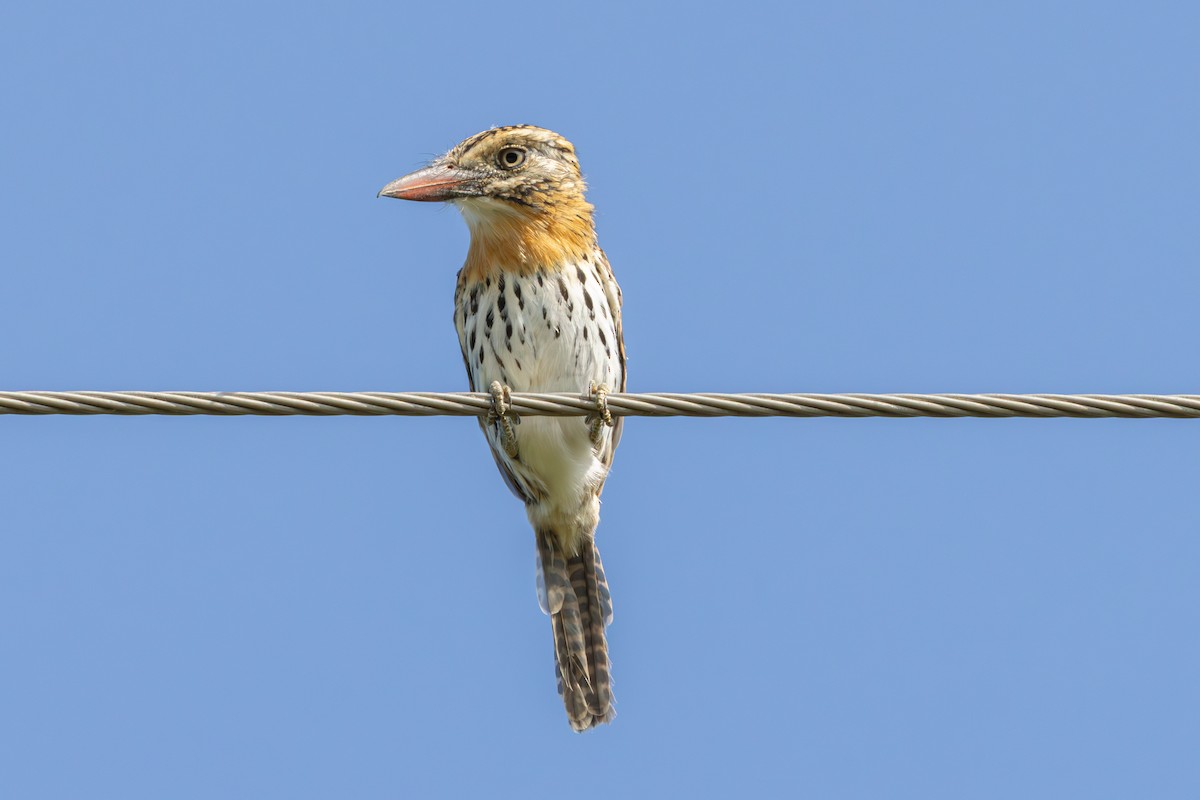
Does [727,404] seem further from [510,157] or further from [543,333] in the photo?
[510,157]

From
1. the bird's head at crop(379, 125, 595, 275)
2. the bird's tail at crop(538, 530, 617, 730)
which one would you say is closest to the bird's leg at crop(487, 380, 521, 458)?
the bird's head at crop(379, 125, 595, 275)

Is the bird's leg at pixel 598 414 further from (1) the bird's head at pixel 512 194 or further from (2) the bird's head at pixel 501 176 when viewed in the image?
(2) the bird's head at pixel 501 176

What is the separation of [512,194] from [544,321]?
2.80 feet

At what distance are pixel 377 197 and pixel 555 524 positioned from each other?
2.44 metres

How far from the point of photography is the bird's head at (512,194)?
9297 mm

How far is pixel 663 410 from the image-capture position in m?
6.72

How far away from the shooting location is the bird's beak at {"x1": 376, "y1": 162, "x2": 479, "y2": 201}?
930 cm

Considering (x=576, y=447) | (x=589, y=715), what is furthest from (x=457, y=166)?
(x=589, y=715)

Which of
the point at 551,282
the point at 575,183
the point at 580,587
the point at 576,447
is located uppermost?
the point at 575,183

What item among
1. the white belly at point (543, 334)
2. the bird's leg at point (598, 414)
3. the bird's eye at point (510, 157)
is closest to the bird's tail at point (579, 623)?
the white belly at point (543, 334)

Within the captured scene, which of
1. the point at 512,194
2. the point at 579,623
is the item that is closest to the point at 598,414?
the point at 512,194

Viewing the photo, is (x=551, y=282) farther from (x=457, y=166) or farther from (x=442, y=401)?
(x=442, y=401)

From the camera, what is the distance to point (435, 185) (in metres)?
9.37

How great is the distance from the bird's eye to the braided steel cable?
326cm
